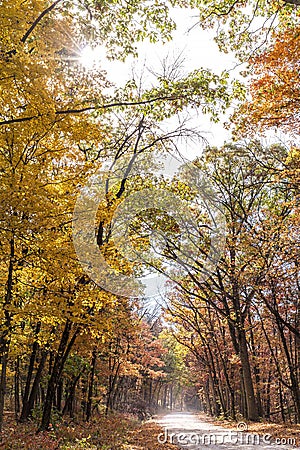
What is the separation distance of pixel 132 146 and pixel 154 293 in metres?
4.76

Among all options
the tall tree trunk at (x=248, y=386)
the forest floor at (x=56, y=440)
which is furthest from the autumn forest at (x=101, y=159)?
the tall tree trunk at (x=248, y=386)

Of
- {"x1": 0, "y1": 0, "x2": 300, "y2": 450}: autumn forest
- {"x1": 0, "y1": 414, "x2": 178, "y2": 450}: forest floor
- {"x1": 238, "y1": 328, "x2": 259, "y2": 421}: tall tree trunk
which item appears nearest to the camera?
{"x1": 0, "y1": 0, "x2": 300, "y2": 450}: autumn forest

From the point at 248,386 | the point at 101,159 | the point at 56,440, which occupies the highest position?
the point at 101,159

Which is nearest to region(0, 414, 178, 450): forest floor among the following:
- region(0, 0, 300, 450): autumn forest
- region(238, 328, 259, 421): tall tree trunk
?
region(0, 0, 300, 450): autumn forest

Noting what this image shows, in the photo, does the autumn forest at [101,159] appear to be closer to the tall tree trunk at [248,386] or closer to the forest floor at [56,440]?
the forest floor at [56,440]

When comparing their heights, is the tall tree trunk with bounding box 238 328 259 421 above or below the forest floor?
above

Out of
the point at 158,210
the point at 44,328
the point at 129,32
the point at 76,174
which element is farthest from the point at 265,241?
the point at 44,328

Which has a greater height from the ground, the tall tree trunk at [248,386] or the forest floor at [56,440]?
the tall tree trunk at [248,386]

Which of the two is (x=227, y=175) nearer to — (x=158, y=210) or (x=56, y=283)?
(x=158, y=210)

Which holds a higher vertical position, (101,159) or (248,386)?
(101,159)

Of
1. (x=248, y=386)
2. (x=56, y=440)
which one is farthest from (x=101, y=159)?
(x=248, y=386)

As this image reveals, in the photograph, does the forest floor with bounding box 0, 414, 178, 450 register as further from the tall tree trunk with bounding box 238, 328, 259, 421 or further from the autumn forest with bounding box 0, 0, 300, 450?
the tall tree trunk with bounding box 238, 328, 259, 421

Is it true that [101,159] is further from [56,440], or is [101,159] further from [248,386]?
[248,386]

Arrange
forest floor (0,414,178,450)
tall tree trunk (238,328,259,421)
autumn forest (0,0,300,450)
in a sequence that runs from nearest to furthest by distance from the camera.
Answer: autumn forest (0,0,300,450)
forest floor (0,414,178,450)
tall tree trunk (238,328,259,421)
